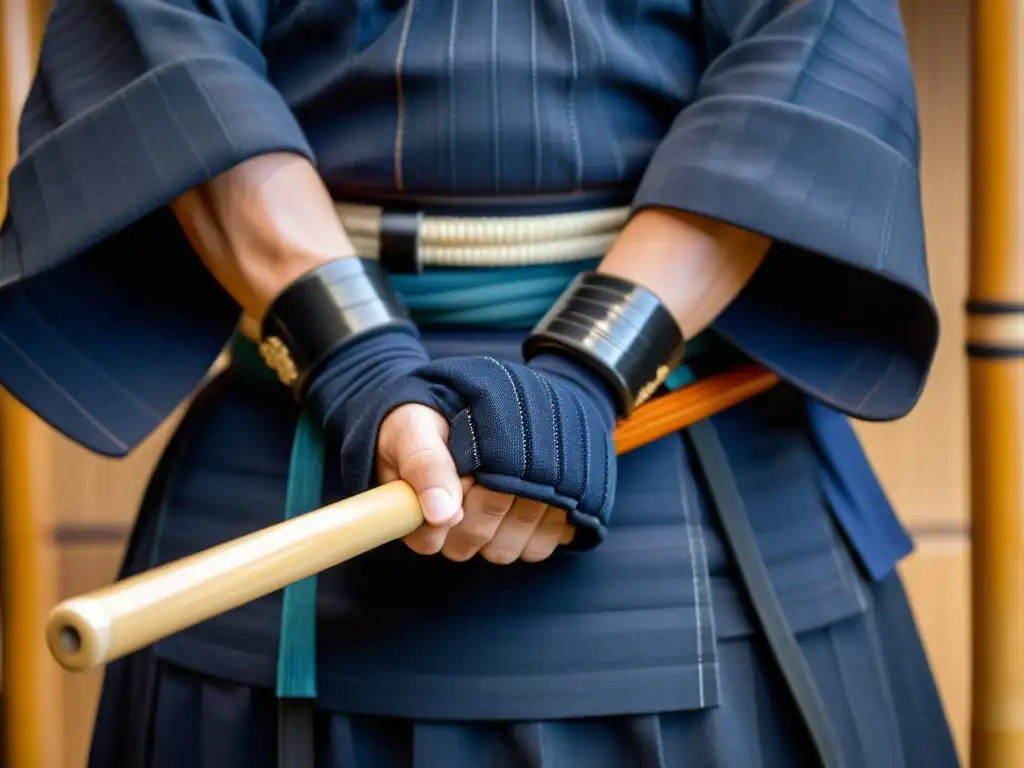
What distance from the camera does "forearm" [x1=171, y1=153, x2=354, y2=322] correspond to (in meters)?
0.63

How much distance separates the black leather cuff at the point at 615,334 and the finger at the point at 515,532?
7 cm

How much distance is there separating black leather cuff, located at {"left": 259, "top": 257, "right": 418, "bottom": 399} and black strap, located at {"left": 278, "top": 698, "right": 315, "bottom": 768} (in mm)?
163

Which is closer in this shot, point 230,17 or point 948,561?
point 230,17

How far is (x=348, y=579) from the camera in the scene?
640 mm

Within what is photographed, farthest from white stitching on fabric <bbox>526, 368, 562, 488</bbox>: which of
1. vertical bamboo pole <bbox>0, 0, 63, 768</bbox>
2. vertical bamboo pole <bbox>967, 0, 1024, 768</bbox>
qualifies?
vertical bamboo pole <bbox>0, 0, 63, 768</bbox>

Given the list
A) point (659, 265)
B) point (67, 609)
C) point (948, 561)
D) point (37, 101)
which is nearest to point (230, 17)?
point (37, 101)

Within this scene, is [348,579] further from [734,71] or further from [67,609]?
[734,71]

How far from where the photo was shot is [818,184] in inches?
24.5

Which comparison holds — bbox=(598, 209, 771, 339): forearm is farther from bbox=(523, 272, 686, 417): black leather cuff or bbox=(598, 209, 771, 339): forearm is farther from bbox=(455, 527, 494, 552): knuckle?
bbox=(455, 527, 494, 552): knuckle

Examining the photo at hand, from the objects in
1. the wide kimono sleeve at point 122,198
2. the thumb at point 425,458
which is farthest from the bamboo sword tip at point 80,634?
the wide kimono sleeve at point 122,198

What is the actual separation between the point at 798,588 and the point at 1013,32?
0.37m

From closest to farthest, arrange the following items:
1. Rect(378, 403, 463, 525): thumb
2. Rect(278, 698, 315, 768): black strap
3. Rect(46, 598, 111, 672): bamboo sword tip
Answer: Rect(46, 598, 111, 672): bamboo sword tip < Rect(378, 403, 463, 525): thumb < Rect(278, 698, 315, 768): black strap

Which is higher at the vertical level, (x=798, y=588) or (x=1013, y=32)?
(x=1013, y=32)

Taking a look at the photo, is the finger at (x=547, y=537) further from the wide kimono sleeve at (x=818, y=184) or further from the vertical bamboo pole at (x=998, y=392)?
the vertical bamboo pole at (x=998, y=392)
